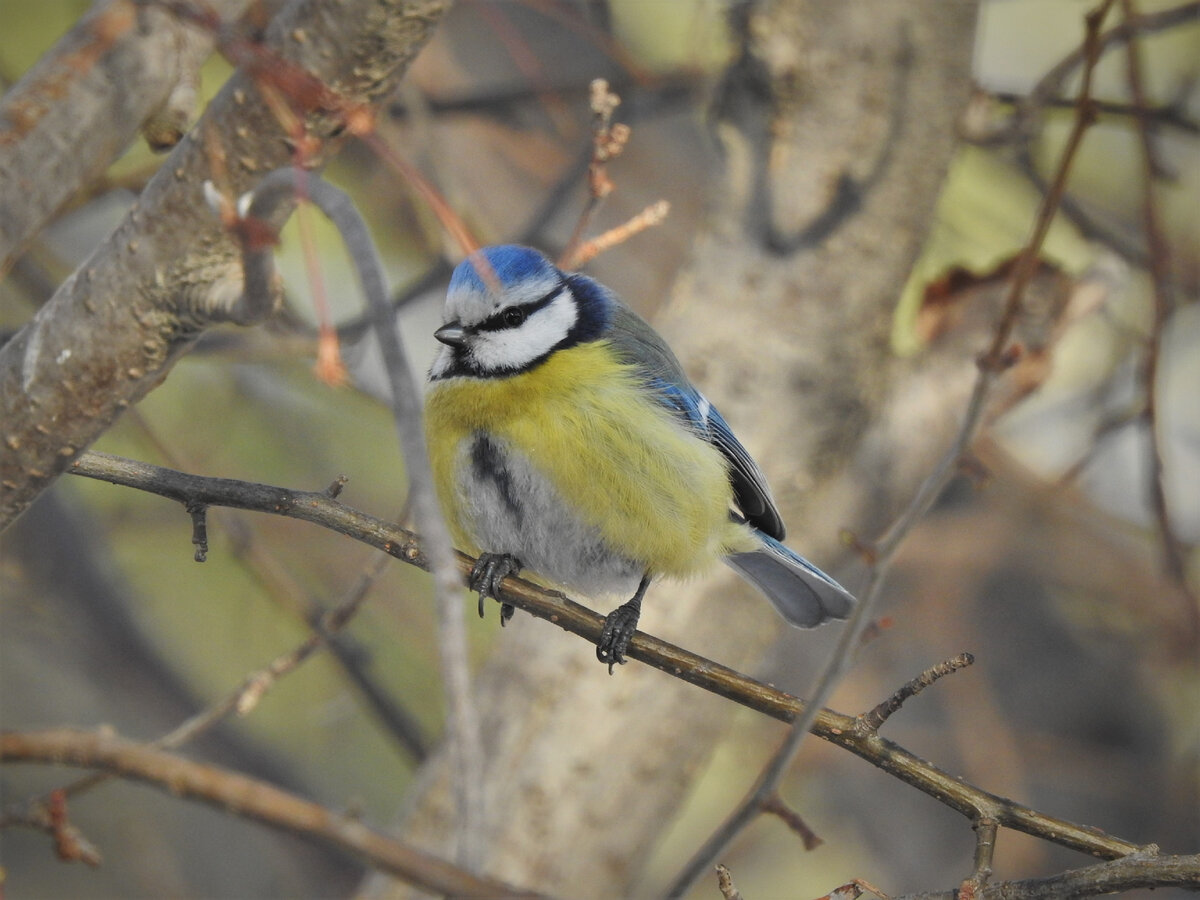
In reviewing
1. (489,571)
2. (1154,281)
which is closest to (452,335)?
(489,571)

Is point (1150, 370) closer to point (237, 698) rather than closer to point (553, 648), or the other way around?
point (553, 648)

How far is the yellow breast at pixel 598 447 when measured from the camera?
210 centimetres

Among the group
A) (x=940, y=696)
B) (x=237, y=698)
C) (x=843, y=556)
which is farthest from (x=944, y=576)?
(x=237, y=698)

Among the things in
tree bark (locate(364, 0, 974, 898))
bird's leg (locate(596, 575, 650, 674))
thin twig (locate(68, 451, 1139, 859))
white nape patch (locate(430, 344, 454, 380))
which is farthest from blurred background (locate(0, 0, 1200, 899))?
thin twig (locate(68, 451, 1139, 859))

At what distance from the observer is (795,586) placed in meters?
2.49

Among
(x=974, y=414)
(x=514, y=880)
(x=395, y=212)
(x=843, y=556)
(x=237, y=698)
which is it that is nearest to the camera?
(x=974, y=414)

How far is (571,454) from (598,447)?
0.18 ft

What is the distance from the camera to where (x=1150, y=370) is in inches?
95.7

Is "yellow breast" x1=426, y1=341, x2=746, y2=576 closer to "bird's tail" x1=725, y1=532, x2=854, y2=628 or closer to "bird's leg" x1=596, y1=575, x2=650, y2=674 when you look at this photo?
"bird's leg" x1=596, y1=575, x2=650, y2=674

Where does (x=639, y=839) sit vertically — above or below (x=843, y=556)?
below

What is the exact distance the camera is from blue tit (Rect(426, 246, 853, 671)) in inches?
83.2

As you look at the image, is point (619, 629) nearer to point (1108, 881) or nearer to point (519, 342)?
point (519, 342)

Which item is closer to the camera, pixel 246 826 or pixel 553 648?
pixel 553 648

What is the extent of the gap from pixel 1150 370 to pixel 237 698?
1966 mm
